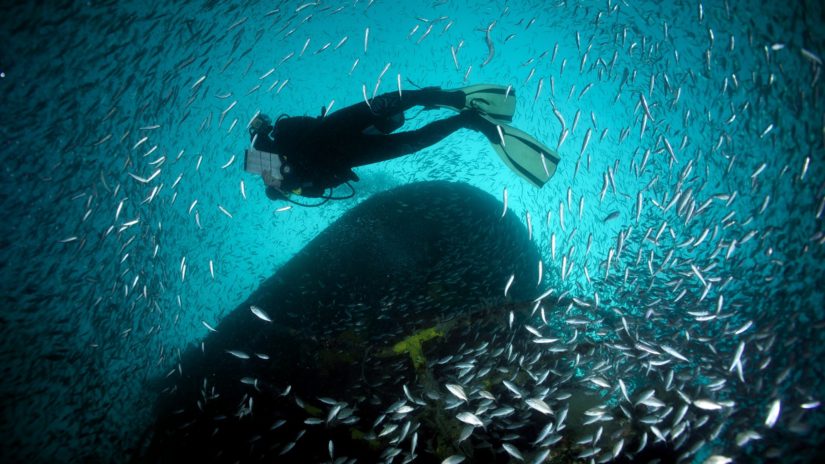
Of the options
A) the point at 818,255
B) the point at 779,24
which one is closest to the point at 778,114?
the point at 779,24

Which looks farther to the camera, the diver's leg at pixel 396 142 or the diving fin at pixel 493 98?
the diving fin at pixel 493 98

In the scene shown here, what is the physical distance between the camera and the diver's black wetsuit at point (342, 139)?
575 centimetres

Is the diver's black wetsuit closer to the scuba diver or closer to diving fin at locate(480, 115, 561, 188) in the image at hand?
the scuba diver

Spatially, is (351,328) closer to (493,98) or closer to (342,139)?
(342,139)

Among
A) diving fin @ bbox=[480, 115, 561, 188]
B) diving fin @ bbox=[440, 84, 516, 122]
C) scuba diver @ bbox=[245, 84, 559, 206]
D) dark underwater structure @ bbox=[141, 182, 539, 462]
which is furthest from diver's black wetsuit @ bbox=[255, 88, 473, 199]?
dark underwater structure @ bbox=[141, 182, 539, 462]

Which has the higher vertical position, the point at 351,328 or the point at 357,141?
the point at 357,141

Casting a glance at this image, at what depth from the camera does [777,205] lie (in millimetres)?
7148

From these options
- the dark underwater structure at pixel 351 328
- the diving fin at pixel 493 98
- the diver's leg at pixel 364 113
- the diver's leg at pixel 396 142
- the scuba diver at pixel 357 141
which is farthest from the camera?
the diving fin at pixel 493 98

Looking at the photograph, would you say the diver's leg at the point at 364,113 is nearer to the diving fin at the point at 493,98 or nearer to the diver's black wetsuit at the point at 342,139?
the diver's black wetsuit at the point at 342,139

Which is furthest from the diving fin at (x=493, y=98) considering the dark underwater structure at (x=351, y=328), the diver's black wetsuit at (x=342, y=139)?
the dark underwater structure at (x=351, y=328)

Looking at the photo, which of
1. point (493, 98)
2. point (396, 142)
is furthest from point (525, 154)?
point (396, 142)

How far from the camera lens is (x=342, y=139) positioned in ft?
19.1

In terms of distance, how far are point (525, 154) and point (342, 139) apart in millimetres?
3780

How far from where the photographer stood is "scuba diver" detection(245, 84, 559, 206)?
579 cm
